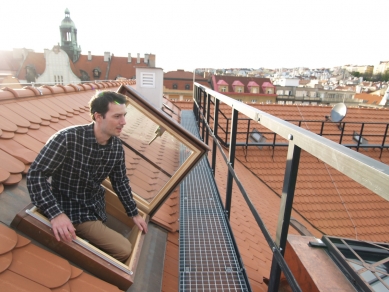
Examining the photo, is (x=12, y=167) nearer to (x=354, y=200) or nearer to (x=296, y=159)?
(x=296, y=159)

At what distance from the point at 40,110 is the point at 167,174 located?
151cm

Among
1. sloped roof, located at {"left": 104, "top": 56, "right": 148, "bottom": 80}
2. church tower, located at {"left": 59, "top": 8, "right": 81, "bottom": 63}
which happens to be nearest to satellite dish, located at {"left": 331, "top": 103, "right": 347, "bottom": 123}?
sloped roof, located at {"left": 104, "top": 56, "right": 148, "bottom": 80}

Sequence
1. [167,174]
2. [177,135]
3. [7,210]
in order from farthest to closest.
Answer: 1. [167,174]
2. [177,135]
3. [7,210]

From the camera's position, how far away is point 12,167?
1729 millimetres

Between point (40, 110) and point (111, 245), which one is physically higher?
point (40, 110)

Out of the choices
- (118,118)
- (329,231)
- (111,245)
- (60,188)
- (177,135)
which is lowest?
(329,231)

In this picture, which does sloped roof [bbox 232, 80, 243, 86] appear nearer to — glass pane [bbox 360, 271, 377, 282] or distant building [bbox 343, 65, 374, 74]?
glass pane [bbox 360, 271, 377, 282]

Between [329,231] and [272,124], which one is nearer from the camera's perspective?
[272,124]

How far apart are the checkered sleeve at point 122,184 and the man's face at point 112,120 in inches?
8.7

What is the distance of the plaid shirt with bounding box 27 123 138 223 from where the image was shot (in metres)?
1.49

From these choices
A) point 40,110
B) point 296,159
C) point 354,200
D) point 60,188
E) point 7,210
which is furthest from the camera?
point 354,200

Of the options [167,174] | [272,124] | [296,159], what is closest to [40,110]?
[167,174]

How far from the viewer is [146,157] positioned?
284 centimetres

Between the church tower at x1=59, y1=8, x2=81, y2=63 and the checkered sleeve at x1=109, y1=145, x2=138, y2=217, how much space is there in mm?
40273
